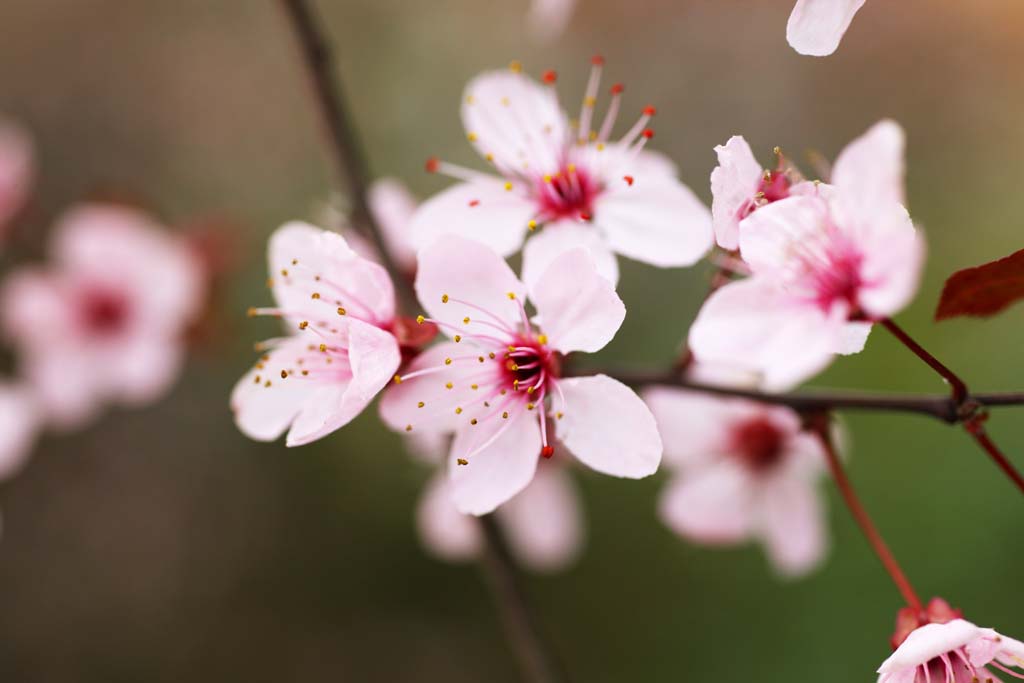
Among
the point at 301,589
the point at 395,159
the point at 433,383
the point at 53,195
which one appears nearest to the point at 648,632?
the point at 301,589

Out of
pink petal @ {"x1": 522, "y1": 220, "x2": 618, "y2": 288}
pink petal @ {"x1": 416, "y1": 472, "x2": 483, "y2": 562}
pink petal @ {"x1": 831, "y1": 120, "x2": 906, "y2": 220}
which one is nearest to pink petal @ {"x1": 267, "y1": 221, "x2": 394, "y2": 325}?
pink petal @ {"x1": 522, "y1": 220, "x2": 618, "y2": 288}

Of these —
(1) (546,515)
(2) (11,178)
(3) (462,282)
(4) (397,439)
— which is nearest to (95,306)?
(2) (11,178)

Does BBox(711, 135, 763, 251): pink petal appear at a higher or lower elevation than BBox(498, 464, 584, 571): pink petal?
higher

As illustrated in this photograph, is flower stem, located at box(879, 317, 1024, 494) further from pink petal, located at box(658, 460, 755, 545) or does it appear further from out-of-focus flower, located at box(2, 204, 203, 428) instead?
out-of-focus flower, located at box(2, 204, 203, 428)

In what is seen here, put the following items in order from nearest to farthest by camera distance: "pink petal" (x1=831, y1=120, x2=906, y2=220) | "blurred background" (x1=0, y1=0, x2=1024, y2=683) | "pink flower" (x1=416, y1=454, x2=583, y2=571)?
1. "pink petal" (x1=831, y1=120, x2=906, y2=220)
2. "pink flower" (x1=416, y1=454, x2=583, y2=571)
3. "blurred background" (x1=0, y1=0, x2=1024, y2=683)

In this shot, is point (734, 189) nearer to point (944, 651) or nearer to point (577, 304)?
point (577, 304)

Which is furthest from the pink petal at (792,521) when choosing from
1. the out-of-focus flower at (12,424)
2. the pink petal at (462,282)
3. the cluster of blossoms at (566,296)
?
the out-of-focus flower at (12,424)

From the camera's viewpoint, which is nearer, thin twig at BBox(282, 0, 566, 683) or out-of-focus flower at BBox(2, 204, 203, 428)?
thin twig at BBox(282, 0, 566, 683)
